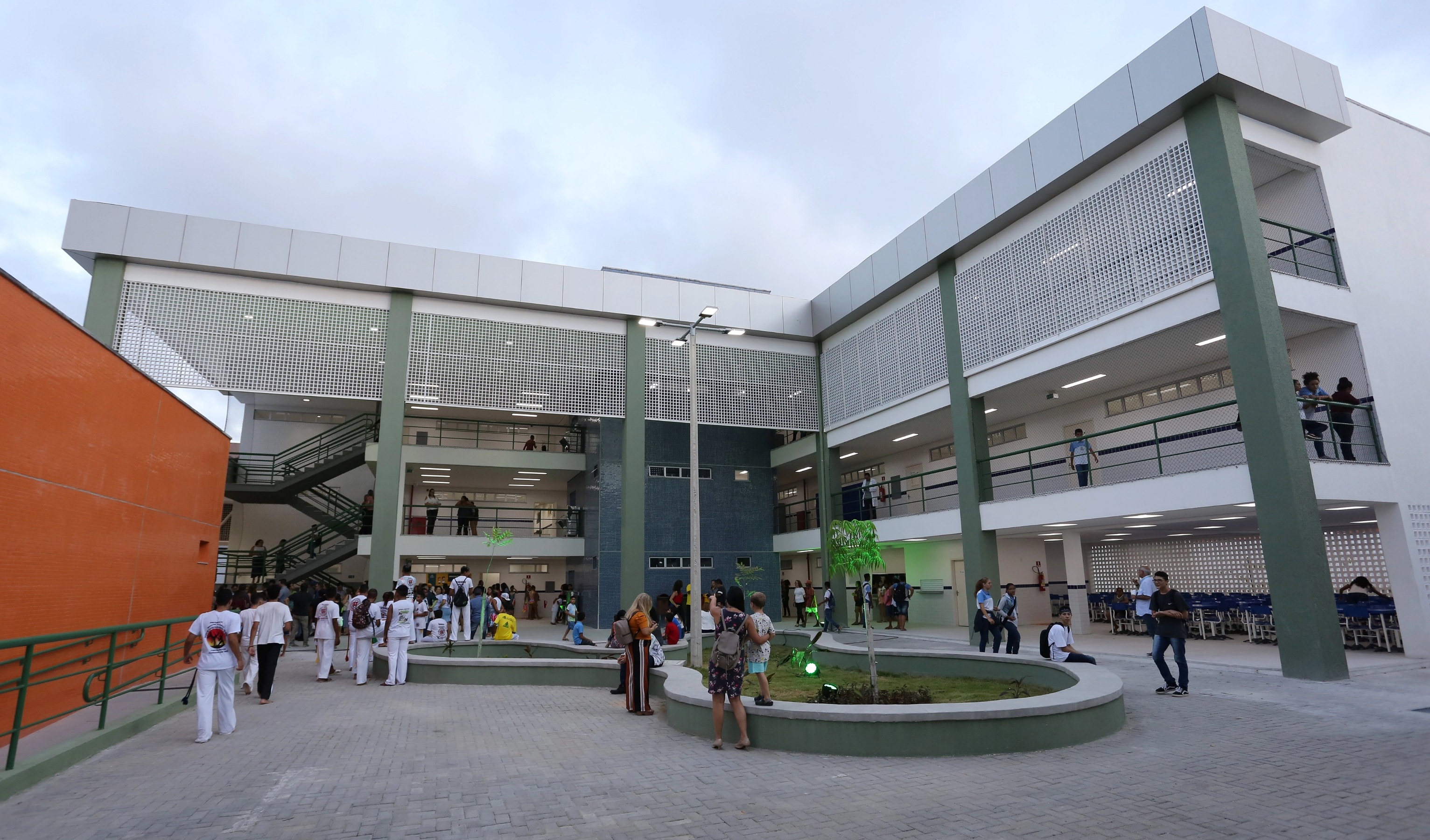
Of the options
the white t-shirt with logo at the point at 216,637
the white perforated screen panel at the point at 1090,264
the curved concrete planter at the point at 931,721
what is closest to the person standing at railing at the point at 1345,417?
the white perforated screen panel at the point at 1090,264

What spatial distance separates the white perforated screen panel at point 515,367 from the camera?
760 inches

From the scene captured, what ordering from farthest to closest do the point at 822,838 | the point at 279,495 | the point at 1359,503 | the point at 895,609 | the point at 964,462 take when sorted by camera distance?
the point at 279,495
the point at 895,609
the point at 964,462
the point at 1359,503
the point at 822,838

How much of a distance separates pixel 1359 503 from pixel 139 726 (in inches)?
645

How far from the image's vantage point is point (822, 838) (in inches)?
173

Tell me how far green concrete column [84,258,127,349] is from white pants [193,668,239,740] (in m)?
13.3

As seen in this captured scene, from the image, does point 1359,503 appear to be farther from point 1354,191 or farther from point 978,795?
point 978,795

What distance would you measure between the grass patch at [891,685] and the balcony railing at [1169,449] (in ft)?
16.5

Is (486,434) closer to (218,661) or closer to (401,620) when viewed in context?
(401,620)

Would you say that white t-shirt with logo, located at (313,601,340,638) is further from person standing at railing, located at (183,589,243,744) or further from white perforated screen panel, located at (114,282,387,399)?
white perforated screen panel, located at (114,282,387,399)

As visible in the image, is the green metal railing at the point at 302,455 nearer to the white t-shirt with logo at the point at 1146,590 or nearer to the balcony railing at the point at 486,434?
the balcony railing at the point at 486,434

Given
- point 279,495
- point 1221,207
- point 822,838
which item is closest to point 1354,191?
point 1221,207

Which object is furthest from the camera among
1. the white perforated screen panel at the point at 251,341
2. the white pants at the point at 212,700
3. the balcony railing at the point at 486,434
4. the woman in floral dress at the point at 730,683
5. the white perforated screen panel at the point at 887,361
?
the balcony railing at the point at 486,434

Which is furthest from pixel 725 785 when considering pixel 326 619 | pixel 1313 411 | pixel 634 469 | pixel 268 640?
pixel 634 469

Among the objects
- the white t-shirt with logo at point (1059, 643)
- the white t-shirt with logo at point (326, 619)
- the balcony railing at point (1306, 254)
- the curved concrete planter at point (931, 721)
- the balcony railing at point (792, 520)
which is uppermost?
the balcony railing at point (1306, 254)
